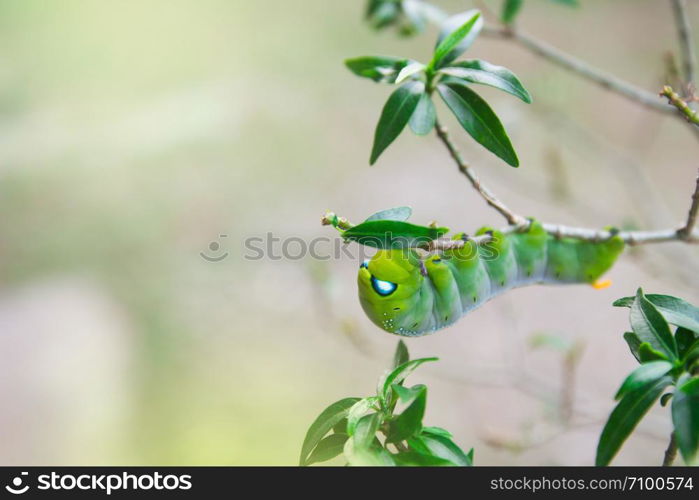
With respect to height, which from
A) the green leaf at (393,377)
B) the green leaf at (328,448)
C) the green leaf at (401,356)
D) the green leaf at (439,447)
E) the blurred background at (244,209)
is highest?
the blurred background at (244,209)

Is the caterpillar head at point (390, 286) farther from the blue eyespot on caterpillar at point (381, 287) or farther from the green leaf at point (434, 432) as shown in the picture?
the green leaf at point (434, 432)

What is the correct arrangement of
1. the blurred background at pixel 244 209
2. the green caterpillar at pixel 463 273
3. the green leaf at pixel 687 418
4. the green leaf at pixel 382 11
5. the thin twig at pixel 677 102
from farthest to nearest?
the blurred background at pixel 244 209 → the green leaf at pixel 382 11 → the green caterpillar at pixel 463 273 → the thin twig at pixel 677 102 → the green leaf at pixel 687 418

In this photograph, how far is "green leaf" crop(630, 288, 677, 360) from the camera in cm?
63

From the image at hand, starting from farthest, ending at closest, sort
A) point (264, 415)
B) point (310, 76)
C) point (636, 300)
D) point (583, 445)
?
1. point (310, 76)
2. point (264, 415)
3. point (583, 445)
4. point (636, 300)

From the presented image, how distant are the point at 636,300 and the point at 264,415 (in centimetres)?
285

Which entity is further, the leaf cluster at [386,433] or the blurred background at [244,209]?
the blurred background at [244,209]

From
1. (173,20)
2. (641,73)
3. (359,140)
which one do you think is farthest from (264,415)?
(641,73)

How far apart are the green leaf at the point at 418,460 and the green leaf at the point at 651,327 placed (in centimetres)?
25

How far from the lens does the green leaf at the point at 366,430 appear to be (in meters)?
0.62

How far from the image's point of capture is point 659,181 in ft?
12.6

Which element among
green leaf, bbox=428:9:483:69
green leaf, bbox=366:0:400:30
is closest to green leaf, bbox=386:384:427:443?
green leaf, bbox=428:9:483:69
